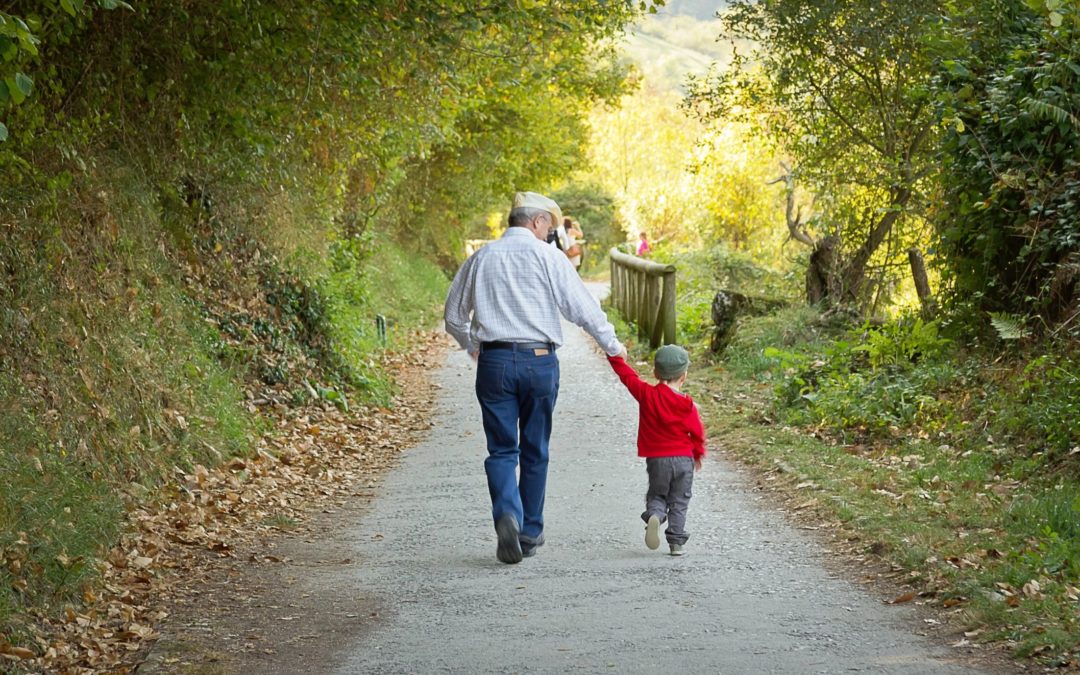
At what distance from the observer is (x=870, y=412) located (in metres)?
10.5

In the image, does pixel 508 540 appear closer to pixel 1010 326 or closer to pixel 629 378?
pixel 629 378

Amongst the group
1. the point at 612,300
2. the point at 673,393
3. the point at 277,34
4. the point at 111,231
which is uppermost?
the point at 277,34

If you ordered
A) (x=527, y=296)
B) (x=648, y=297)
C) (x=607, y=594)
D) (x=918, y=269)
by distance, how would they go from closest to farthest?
(x=607, y=594), (x=527, y=296), (x=918, y=269), (x=648, y=297)

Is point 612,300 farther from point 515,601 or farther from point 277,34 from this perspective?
point 515,601

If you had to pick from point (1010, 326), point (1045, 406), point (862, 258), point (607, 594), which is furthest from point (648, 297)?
point (607, 594)

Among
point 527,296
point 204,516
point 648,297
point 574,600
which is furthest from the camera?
point 648,297

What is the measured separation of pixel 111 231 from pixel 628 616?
609cm

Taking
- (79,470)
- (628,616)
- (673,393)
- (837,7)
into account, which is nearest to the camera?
(628,616)

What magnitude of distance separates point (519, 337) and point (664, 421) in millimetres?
985

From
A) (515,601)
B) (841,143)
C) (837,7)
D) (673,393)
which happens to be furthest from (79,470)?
(841,143)

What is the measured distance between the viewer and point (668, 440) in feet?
23.2

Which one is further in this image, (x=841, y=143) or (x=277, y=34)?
(x=841, y=143)

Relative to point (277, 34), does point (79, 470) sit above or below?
below

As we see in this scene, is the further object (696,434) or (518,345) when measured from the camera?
(696,434)
